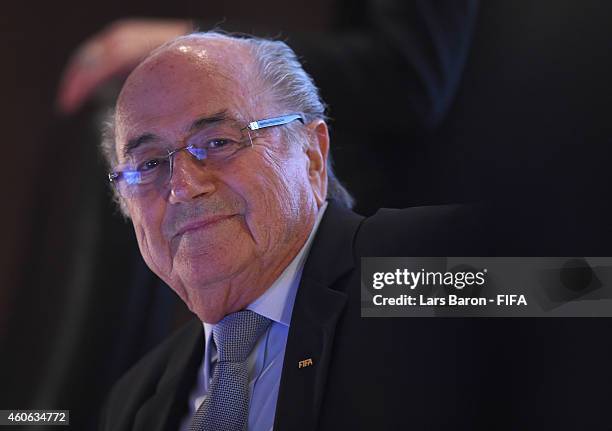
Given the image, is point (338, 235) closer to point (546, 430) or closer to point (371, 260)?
point (371, 260)

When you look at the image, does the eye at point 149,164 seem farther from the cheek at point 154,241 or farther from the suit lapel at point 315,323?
the suit lapel at point 315,323

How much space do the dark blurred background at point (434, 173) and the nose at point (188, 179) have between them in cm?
25

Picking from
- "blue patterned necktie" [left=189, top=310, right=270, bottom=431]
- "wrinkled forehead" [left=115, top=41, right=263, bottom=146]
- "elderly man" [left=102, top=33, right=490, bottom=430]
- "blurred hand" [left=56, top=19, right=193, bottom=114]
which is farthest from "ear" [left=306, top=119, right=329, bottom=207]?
"blurred hand" [left=56, top=19, right=193, bottom=114]

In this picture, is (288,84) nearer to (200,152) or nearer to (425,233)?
(200,152)

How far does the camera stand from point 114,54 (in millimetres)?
1555

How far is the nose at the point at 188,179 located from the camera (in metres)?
1.13

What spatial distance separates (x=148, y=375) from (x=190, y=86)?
484mm

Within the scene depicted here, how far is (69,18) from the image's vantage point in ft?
7.19

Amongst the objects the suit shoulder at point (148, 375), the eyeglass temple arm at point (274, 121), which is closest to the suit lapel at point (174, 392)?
the suit shoulder at point (148, 375)

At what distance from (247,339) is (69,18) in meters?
1.38

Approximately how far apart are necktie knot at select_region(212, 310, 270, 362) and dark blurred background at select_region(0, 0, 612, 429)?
23 cm

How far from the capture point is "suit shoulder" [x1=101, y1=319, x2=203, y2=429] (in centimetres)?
129

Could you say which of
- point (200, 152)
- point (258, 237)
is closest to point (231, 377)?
point (258, 237)

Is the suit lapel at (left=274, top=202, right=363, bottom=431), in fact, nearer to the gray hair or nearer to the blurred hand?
the gray hair
